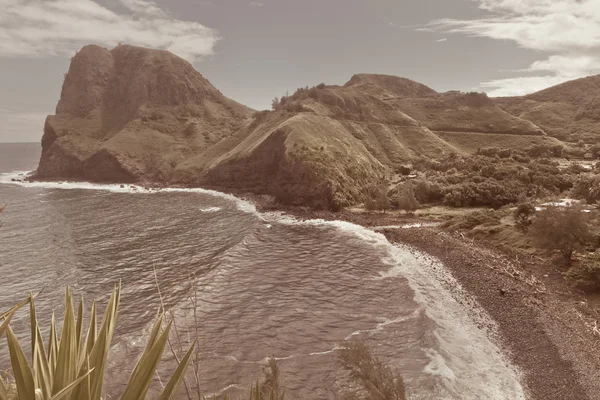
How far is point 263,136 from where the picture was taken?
106625mm

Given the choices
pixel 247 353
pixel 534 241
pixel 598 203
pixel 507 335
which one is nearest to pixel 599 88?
pixel 598 203

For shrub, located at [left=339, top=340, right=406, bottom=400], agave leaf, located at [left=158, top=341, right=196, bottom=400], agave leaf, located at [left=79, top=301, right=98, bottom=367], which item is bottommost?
shrub, located at [left=339, top=340, right=406, bottom=400]

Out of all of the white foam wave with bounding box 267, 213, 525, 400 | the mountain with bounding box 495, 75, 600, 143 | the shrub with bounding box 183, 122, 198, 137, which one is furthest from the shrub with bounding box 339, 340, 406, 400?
the shrub with bounding box 183, 122, 198, 137

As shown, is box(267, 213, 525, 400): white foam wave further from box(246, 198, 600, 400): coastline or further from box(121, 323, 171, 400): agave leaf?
box(121, 323, 171, 400): agave leaf

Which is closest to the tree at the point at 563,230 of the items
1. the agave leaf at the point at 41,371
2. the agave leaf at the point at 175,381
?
the agave leaf at the point at 175,381

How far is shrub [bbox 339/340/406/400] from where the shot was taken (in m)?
17.9

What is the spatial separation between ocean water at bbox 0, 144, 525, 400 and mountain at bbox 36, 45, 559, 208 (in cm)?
2156

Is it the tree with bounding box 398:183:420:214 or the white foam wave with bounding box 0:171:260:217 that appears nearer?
the tree with bounding box 398:183:420:214

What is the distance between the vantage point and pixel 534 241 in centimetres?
3731

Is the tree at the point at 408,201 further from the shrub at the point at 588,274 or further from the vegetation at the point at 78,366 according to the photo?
the vegetation at the point at 78,366

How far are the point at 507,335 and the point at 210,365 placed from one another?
23421mm

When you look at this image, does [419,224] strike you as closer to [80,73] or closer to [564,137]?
[564,137]

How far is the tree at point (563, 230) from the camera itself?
33775mm

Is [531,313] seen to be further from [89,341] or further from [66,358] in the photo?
[66,358]
